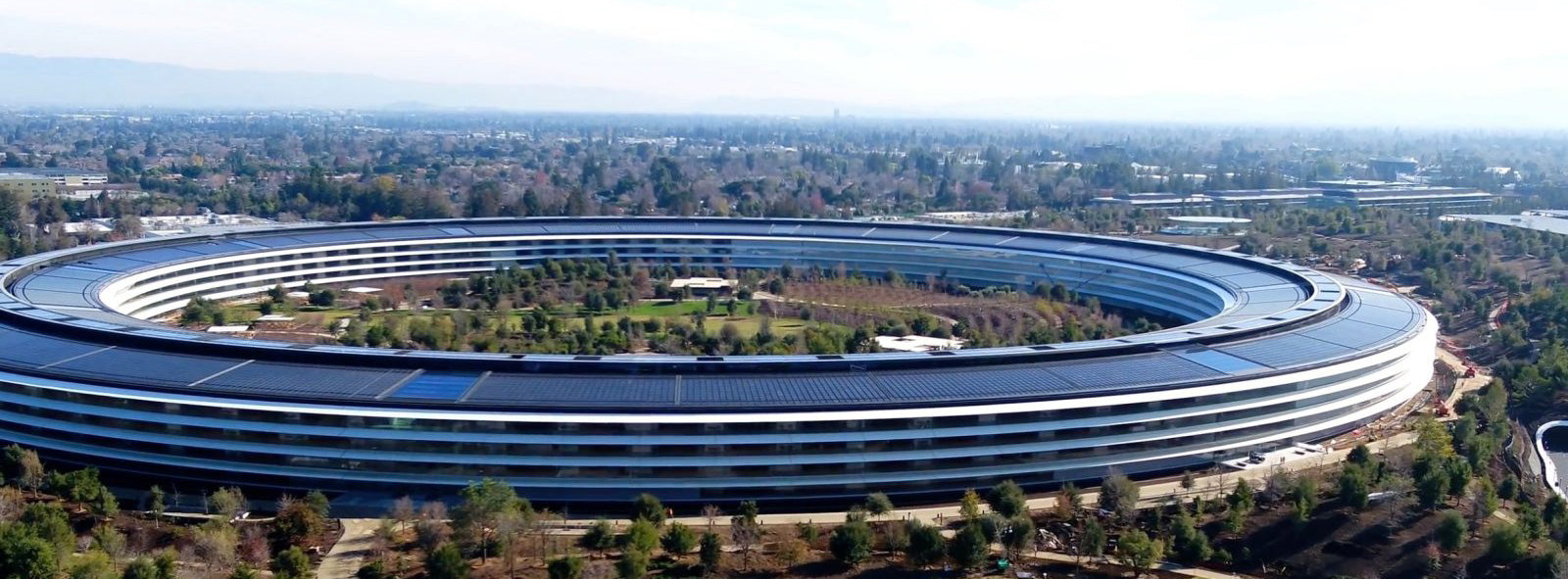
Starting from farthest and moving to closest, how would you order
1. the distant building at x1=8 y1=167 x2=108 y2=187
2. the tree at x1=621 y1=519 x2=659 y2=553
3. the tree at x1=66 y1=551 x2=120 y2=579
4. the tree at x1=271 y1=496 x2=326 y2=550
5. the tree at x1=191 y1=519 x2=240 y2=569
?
the distant building at x1=8 y1=167 x2=108 y2=187
the tree at x1=271 y1=496 x2=326 y2=550
the tree at x1=621 y1=519 x2=659 y2=553
the tree at x1=191 y1=519 x2=240 y2=569
the tree at x1=66 y1=551 x2=120 y2=579

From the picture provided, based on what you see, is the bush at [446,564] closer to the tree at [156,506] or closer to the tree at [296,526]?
the tree at [296,526]

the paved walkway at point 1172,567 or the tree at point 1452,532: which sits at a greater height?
the tree at point 1452,532

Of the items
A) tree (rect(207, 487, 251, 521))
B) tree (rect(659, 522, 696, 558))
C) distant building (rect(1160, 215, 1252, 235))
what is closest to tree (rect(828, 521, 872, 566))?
tree (rect(659, 522, 696, 558))

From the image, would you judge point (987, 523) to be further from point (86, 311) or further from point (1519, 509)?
point (86, 311)

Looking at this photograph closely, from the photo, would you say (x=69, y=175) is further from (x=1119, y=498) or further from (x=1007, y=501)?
(x=1119, y=498)

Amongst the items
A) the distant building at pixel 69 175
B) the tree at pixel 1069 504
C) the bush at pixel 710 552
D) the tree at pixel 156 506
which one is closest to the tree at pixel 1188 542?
the tree at pixel 1069 504

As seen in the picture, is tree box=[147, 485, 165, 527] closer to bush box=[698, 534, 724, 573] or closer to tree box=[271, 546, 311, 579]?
tree box=[271, 546, 311, 579]

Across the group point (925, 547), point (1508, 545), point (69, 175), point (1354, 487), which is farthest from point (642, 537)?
point (69, 175)
